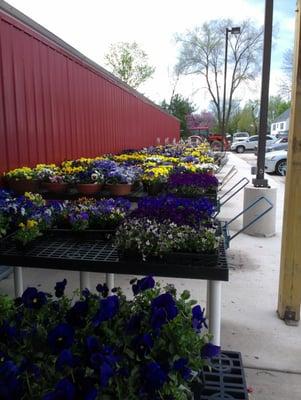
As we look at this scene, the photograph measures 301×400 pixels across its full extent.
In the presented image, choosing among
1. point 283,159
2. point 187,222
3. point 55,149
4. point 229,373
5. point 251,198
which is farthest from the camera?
point 283,159

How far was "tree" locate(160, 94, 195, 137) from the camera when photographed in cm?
4088

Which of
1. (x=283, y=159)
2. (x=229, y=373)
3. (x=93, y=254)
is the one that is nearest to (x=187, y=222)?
(x=93, y=254)

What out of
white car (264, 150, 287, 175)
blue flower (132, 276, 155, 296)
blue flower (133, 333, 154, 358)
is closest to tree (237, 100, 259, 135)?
white car (264, 150, 287, 175)

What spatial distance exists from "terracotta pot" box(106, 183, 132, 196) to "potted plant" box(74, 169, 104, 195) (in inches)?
5.6

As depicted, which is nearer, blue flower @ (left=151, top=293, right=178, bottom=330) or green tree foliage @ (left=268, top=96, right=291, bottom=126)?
blue flower @ (left=151, top=293, right=178, bottom=330)

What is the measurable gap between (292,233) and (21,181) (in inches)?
108

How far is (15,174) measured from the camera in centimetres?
429

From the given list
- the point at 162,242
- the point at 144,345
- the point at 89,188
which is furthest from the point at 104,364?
the point at 89,188

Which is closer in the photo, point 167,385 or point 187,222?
point 167,385

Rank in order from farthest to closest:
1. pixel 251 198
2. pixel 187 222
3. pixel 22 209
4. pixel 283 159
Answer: pixel 283 159
pixel 251 198
pixel 22 209
pixel 187 222

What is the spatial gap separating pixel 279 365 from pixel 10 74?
3.79m

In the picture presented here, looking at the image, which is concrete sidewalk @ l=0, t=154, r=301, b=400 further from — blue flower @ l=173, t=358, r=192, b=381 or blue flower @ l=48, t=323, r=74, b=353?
blue flower @ l=48, t=323, r=74, b=353

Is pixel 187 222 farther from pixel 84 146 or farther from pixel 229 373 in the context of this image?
pixel 84 146

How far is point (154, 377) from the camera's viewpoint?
1.22m
